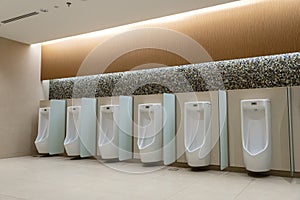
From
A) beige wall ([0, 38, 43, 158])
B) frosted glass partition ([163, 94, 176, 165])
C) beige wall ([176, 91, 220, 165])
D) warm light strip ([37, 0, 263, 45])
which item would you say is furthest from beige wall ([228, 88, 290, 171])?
beige wall ([0, 38, 43, 158])

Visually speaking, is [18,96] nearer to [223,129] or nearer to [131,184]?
[131,184]

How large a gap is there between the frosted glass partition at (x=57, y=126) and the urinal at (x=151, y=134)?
6.32 ft

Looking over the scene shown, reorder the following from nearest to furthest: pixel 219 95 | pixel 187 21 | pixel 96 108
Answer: pixel 219 95 → pixel 187 21 → pixel 96 108

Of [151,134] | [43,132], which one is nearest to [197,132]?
[151,134]

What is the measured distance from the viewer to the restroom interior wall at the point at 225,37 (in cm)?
376

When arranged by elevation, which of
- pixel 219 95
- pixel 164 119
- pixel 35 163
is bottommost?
pixel 35 163

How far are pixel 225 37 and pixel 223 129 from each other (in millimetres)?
1432

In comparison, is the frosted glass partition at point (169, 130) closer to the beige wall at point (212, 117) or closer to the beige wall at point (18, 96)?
the beige wall at point (212, 117)

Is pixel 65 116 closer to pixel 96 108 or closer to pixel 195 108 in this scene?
pixel 96 108

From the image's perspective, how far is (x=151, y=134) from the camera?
4.28 m

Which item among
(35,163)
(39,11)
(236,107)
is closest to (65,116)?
(35,163)

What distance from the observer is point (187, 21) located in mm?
4527

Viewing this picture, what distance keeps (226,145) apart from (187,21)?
2.12 m

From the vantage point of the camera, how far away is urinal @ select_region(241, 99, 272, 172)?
3385mm
